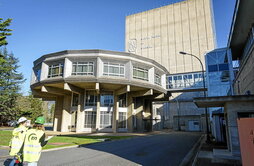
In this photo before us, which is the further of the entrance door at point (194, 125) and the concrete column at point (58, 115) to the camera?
the entrance door at point (194, 125)

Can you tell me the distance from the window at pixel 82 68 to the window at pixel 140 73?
6.48m

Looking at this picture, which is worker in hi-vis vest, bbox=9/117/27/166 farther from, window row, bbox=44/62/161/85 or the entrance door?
the entrance door

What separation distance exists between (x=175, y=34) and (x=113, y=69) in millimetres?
37694

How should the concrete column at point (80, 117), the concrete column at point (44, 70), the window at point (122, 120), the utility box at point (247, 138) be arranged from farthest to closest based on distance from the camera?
the window at point (122, 120) < the concrete column at point (80, 117) < the concrete column at point (44, 70) < the utility box at point (247, 138)

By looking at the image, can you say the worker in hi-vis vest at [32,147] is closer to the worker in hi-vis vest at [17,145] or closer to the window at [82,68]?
the worker in hi-vis vest at [17,145]

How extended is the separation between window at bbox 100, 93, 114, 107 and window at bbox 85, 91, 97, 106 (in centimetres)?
114

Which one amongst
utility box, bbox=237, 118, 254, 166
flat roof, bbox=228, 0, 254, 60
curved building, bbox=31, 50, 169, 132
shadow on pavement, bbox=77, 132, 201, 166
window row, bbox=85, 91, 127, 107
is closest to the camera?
utility box, bbox=237, 118, 254, 166

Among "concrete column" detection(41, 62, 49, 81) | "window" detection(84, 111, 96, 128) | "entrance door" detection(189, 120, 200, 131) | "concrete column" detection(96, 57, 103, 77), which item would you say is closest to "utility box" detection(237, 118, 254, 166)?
"concrete column" detection(96, 57, 103, 77)

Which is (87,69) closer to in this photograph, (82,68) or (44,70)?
(82,68)

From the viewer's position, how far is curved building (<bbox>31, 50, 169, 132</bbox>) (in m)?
25.5

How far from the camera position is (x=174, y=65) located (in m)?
54.7

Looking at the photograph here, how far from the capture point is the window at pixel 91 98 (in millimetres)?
29000

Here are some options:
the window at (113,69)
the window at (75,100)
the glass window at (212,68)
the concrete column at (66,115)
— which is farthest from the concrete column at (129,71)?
the glass window at (212,68)

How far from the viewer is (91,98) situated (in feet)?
96.1
